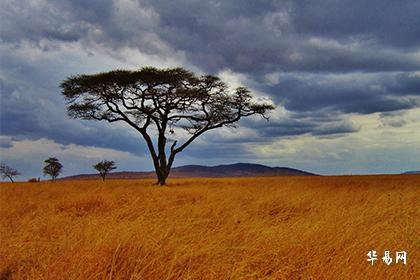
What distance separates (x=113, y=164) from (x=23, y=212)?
48.4m

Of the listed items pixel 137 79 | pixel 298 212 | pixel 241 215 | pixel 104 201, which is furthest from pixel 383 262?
pixel 137 79

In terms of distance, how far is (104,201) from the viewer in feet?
34.6

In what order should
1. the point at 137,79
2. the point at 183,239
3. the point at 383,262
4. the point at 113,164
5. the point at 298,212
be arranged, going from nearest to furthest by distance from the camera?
the point at 383,262 → the point at 183,239 → the point at 298,212 → the point at 137,79 → the point at 113,164

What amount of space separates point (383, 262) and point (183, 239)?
2.31m

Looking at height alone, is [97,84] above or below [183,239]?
above

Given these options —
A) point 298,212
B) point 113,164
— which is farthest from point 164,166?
point 113,164

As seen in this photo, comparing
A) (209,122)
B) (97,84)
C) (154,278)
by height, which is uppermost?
(97,84)

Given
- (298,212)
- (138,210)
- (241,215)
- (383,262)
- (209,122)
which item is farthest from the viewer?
(209,122)

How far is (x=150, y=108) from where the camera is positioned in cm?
2716

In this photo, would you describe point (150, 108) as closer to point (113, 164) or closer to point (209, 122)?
point (209, 122)

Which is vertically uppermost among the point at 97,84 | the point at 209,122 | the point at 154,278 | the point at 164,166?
the point at 97,84

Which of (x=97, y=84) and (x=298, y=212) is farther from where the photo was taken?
(x=97, y=84)

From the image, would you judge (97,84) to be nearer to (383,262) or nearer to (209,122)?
(209,122)

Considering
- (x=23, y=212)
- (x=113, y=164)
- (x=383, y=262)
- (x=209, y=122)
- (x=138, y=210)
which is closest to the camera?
(x=383, y=262)
